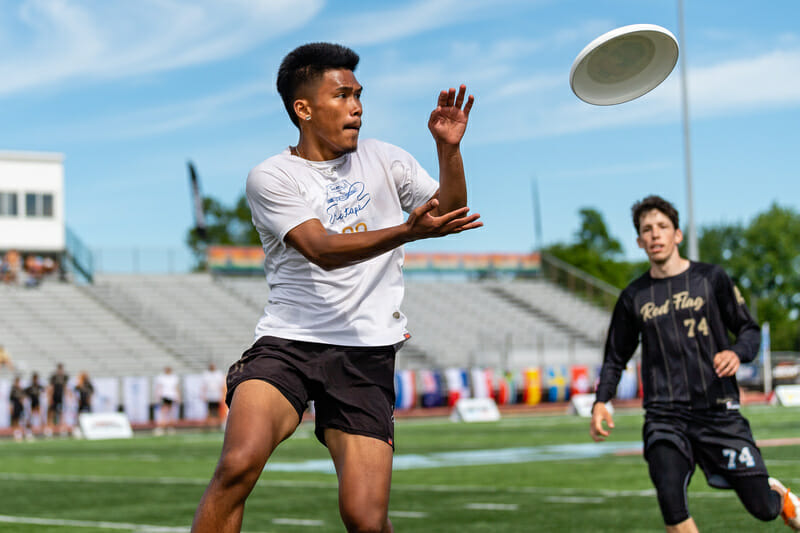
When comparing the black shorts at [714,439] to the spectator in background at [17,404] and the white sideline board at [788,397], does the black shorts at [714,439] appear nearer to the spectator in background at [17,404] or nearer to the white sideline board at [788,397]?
the spectator in background at [17,404]

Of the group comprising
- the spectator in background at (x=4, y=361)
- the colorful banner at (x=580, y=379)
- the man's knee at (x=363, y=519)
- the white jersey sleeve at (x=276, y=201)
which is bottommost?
the colorful banner at (x=580, y=379)

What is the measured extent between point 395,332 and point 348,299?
0.87 ft

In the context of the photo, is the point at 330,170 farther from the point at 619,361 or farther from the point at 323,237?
the point at 619,361

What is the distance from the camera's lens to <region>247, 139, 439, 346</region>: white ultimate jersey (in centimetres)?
493

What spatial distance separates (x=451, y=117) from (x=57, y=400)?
27.2 meters

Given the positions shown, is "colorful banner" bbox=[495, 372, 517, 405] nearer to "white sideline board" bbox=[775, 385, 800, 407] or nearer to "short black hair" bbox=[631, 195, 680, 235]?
"white sideline board" bbox=[775, 385, 800, 407]

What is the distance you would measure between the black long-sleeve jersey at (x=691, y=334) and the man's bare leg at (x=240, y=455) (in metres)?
2.76

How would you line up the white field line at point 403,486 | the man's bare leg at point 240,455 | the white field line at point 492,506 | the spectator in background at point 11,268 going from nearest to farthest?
the man's bare leg at point 240,455 < the white field line at point 492,506 < the white field line at point 403,486 < the spectator in background at point 11,268

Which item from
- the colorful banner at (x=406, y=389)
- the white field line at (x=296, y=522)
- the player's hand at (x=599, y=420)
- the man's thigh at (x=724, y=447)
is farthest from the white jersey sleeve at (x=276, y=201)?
the colorful banner at (x=406, y=389)

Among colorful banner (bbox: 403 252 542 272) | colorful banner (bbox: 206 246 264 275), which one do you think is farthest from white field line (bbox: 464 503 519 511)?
colorful banner (bbox: 403 252 542 272)

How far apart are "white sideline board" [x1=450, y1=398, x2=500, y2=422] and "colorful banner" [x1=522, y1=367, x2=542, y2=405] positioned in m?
4.45

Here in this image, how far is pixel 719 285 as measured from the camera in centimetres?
668

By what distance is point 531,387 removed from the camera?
37.9m
